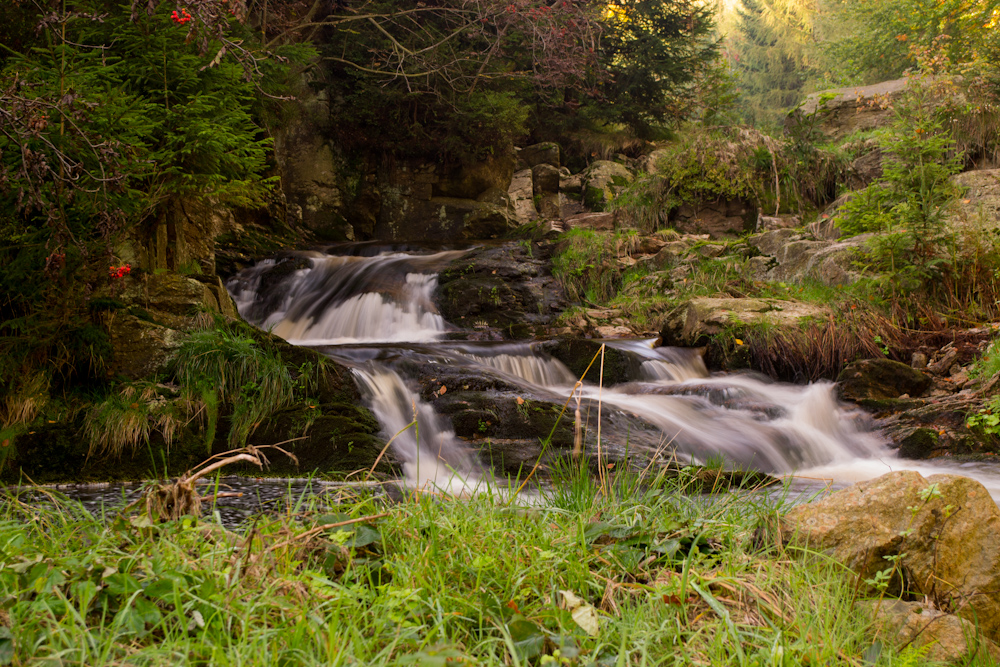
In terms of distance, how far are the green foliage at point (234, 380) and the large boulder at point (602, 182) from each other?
11.8 meters

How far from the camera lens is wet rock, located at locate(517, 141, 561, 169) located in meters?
16.7

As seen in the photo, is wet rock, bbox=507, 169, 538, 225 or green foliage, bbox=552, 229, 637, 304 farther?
wet rock, bbox=507, 169, 538, 225

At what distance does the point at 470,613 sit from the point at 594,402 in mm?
4021

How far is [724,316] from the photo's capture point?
26.4 ft

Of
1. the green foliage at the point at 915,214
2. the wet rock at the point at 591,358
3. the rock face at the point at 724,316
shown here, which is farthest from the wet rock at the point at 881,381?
the wet rock at the point at 591,358

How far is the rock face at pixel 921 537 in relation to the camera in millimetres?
2260

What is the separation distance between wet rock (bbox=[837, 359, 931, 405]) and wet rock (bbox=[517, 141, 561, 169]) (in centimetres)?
1169

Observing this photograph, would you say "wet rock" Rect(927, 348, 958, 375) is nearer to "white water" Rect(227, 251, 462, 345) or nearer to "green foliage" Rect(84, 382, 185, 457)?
"white water" Rect(227, 251, 462, 345)

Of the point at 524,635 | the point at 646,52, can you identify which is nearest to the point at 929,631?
the point at 524,635

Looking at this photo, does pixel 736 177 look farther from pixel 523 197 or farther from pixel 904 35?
pixel 904 35

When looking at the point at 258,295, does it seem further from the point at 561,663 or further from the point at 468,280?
the point at 561,663

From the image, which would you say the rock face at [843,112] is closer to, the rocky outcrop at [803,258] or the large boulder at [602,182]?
the large boulder at [602,182]

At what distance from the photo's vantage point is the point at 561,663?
155cm

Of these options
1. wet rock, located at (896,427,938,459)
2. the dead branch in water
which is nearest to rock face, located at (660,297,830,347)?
wet rock, located at (896,427,938,459)
